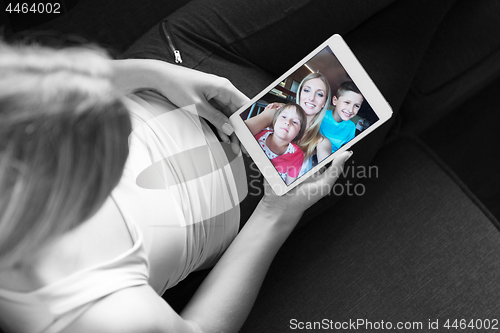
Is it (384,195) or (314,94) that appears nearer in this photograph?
(314,94)

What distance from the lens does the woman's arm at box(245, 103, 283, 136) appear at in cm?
73

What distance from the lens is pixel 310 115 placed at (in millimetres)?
712

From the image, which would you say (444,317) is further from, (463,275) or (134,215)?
(134,215)

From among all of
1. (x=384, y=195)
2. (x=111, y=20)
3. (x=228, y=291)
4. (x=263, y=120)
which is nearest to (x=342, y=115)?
(x=263, y=120)

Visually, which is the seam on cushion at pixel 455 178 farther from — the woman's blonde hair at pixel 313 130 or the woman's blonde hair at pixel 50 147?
the woman's blonde hair at pixel 50 147

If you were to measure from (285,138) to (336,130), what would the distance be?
92mm

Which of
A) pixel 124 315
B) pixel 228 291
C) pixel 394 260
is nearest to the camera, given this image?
pixel 124 315

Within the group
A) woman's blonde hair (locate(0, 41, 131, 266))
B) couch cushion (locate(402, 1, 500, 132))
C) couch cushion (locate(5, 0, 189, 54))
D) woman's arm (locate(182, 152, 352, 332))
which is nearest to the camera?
woman's blonde hair (locate(0, 41, 131, 266))

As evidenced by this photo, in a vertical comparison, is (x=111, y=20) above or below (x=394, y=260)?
above

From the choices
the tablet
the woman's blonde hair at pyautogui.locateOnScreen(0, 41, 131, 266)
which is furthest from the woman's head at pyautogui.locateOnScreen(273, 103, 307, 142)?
the woman's blonde hair at pyautogui.locateOnScreen(0, 41, 131, 266)

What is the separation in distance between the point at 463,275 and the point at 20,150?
30.8 inches

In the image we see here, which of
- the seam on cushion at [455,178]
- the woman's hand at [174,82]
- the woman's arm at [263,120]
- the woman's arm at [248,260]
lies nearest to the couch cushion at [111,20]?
the woman's hand at [174,82]

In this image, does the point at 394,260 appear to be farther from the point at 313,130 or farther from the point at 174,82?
the point at 174,82

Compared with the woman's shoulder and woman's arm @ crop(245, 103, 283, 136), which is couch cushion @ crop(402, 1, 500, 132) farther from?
the woman's shoulder
